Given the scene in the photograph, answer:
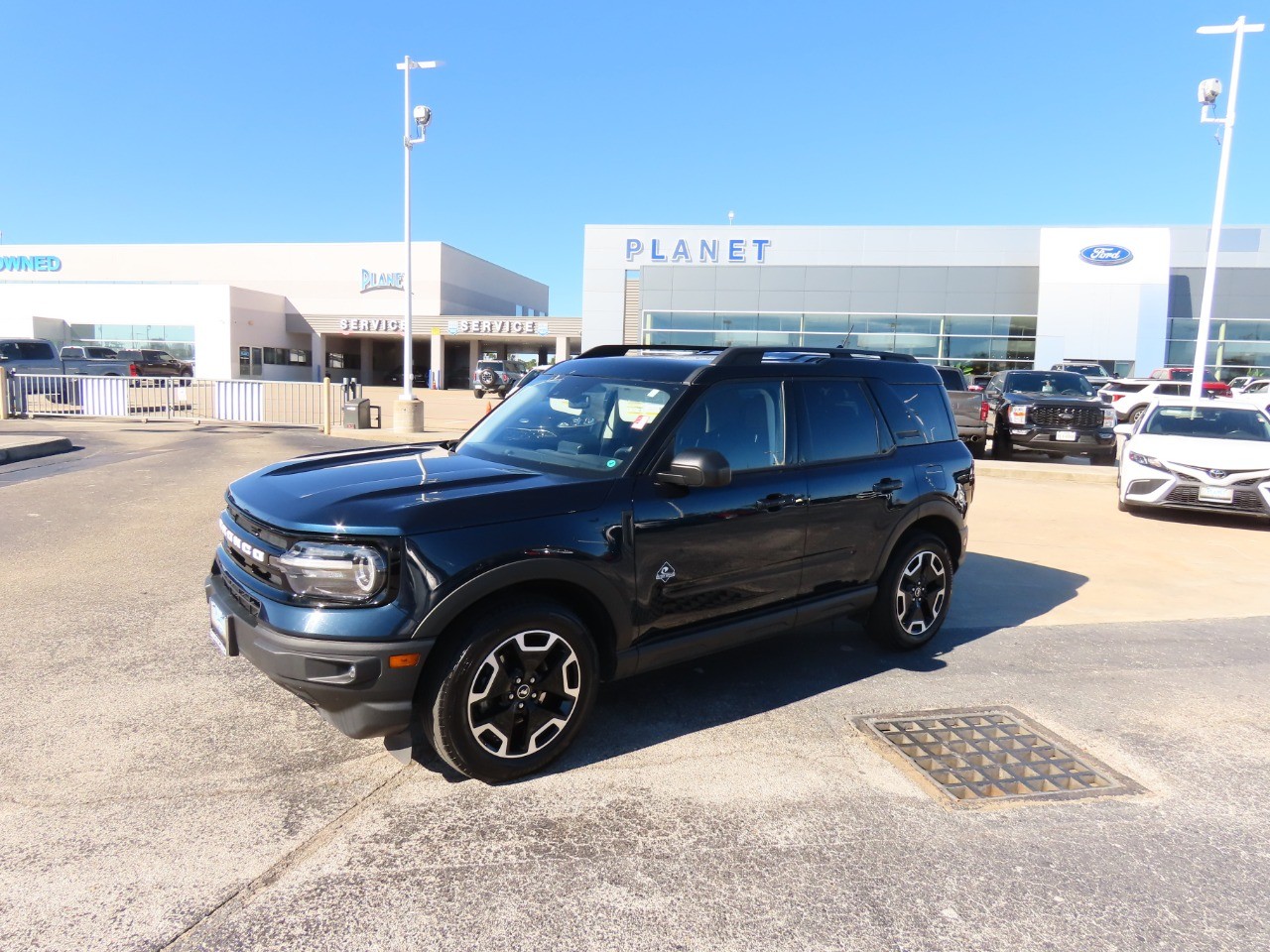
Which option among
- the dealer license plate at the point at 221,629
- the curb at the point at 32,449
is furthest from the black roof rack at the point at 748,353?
the curb at the point at 32,449

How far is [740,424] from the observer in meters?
4.38

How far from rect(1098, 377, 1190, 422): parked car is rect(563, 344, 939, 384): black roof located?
20.3 m

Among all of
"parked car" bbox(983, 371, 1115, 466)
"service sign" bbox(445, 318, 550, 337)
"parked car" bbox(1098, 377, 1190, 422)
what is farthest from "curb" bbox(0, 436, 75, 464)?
"service sign" bbox(445, 318, 550, 337)

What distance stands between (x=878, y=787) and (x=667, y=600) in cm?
120

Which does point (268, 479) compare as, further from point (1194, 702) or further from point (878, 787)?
point (1194, 702)

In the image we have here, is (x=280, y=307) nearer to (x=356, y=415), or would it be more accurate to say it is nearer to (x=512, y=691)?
(x=356, y=415)

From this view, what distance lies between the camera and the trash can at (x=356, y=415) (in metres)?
19.5

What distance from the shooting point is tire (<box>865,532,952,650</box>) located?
519cm

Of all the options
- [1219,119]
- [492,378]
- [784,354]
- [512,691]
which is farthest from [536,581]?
[492,378]

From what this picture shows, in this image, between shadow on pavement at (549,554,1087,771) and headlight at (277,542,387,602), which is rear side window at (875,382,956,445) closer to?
shadow on pavement at (549,554,1087,771)

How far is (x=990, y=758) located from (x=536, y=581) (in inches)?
89.9

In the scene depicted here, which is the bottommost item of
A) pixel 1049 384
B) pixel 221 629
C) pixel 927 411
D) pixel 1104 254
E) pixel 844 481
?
pixel 221 629

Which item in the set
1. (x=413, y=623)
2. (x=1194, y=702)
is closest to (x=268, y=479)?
(x=413, y=623)

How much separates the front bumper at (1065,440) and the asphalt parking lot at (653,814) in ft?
33.2
